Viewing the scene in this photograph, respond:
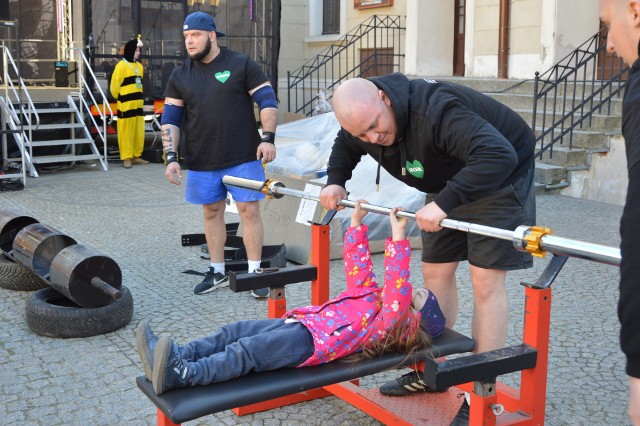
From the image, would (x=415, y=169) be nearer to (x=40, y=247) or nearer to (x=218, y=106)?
(x=218, y=106)

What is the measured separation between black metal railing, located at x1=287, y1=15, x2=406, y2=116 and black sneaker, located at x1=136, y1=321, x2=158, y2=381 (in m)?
11.4

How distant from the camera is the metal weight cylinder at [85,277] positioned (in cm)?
478

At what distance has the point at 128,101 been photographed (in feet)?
40.5

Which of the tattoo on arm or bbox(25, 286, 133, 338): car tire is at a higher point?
the tattoo on arm

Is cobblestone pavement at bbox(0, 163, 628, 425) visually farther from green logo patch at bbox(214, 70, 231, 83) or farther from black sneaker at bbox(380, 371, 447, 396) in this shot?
green logo patch at bbox(214, 70, 231, 83)

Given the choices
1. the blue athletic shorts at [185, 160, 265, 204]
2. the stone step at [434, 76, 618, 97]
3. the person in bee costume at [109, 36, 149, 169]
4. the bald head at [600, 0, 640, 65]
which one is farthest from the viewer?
the person in bee costume at [109, 36, 149, 169]

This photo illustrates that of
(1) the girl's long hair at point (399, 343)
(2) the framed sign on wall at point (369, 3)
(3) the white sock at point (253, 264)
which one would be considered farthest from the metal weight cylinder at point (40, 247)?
(2) the framed sign on wall at point (369, 3)

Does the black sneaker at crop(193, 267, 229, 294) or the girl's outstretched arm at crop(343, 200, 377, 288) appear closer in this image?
the girl's outstretched arm at crop(343, 200, 377, 288)

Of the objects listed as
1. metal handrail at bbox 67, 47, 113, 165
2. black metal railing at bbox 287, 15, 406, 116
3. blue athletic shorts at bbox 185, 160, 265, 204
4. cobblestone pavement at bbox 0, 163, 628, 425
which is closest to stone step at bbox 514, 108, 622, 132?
cobblestone pavement at bbox 0, 163, 628, 425

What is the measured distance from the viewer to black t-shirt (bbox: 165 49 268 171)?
561cm

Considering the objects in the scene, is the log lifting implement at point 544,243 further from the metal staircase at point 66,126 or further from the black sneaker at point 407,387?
the metal staircase at point 66,126

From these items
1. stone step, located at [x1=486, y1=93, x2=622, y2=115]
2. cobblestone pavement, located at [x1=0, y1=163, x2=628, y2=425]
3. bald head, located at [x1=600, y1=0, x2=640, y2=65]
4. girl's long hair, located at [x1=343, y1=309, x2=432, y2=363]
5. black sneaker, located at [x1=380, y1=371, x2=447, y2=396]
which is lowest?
cobblestone pavement, located at [x1=0, y1=163, x2=628, y2=425]

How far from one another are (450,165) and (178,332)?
2.24 metres

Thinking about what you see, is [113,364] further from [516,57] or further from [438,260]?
[516,57]
